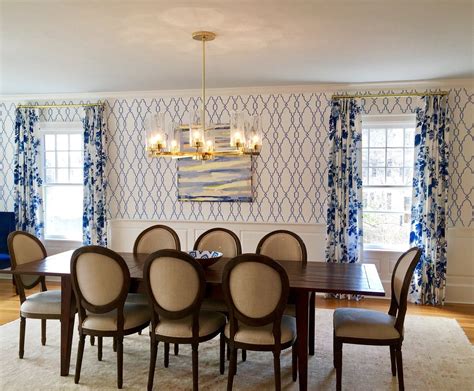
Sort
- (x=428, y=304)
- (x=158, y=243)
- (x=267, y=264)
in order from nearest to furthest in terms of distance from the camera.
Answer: (x=267, y=264) → (x=158, y=243) → (x=428, y=304)

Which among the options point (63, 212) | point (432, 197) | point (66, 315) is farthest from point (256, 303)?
point (63, 212)

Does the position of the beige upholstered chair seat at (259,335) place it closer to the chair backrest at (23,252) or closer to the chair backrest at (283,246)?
the chair backrest at (283,246)

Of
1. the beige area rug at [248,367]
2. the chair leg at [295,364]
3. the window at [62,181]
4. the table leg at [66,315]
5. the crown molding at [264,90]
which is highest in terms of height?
the crown molding at [264,90]

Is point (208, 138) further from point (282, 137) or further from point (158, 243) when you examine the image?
point (282, 137)

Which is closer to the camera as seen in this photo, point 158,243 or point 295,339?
point 295,339

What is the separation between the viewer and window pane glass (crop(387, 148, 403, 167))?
5.35 meters

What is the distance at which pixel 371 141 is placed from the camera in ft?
17.7

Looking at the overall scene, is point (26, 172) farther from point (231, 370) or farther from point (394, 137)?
point (394, 137)

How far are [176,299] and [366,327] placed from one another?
4.24 ft

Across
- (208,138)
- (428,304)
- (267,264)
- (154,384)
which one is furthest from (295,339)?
(428,304)

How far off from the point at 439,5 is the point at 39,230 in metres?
5.55

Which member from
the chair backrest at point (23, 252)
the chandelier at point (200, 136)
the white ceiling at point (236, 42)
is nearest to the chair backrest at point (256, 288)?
the chandelier at point (200, 136)

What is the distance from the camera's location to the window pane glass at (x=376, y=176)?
17.7ft

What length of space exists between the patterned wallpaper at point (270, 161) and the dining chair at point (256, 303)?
2790 mm
